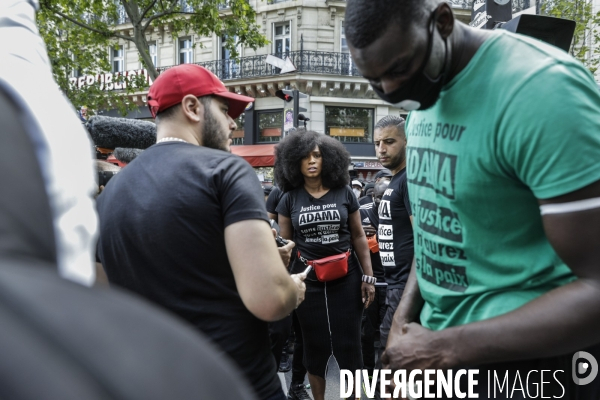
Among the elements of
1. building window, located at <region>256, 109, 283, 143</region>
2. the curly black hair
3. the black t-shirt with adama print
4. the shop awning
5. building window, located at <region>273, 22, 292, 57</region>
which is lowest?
the shop awning

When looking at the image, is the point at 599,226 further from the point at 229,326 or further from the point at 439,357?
the point at 229,326

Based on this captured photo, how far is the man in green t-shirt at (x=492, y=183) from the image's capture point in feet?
4.42

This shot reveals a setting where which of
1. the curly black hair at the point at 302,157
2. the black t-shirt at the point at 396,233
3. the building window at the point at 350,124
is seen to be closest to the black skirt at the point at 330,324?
the black t-shirt at the point at 396,233

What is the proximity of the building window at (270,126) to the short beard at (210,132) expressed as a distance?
2577 centimetres

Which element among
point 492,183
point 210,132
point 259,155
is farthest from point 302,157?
point 259,155

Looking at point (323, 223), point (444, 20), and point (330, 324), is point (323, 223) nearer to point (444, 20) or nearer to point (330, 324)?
point (330, 324)

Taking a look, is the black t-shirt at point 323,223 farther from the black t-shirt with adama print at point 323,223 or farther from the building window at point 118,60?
the building window at point 118,60

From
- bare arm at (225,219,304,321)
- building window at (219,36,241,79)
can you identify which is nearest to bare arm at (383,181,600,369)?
bare arm at (225,219,304,321)

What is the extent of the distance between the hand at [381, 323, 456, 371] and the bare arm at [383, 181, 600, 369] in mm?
12

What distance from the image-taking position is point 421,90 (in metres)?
1.66

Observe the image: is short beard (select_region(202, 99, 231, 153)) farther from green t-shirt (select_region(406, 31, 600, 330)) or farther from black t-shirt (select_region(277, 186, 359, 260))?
black t-shirt (select_region(277, 186, 359, 260))

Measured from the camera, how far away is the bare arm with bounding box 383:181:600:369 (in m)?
1.34

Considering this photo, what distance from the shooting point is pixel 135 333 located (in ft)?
1.39

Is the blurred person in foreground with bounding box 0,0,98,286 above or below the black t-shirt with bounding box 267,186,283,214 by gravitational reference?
above
